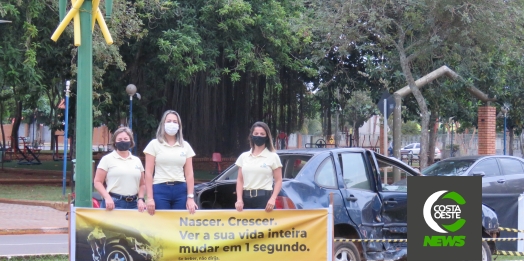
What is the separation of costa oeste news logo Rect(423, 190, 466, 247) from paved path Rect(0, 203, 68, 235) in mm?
8320

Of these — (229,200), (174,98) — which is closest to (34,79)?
(174,98)

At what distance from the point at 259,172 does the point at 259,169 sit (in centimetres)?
3

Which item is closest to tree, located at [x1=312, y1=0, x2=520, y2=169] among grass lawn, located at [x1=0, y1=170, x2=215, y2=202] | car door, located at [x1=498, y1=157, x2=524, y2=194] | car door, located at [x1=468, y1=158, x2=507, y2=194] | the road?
car door, located at [x1=498, y1=157, x2=524, y2=194]

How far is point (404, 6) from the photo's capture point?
765 inches

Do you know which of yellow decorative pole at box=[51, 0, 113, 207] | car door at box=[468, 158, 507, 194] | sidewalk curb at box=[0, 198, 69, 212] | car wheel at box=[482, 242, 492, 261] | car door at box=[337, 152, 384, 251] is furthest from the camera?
sidewalk curb at box=[0, 198, 69, 212]

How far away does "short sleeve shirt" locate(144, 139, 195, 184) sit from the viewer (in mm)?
7094

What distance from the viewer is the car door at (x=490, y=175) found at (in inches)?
594

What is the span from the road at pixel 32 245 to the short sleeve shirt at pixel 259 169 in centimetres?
454

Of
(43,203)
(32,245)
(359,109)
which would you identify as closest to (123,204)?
(32,245)

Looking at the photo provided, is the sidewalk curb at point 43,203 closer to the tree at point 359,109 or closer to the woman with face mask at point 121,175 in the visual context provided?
the woman with face mask at point 121,175

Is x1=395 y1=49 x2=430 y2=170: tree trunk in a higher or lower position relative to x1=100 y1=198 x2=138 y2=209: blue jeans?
higher

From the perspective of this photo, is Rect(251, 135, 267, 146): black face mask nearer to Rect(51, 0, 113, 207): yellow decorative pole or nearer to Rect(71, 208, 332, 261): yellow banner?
Rect(71, 208, 332, 261): yellow banner

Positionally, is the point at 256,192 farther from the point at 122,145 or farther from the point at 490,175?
the point at 490,175

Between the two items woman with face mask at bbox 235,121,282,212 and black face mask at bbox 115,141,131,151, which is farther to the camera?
woman with face mask at bbox 235,121,282,212
